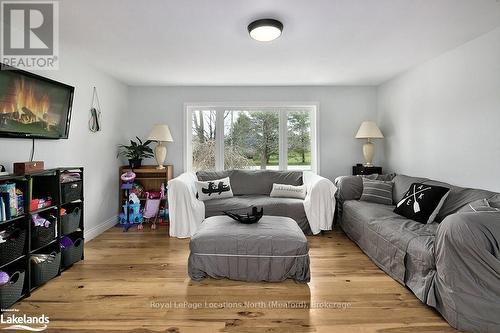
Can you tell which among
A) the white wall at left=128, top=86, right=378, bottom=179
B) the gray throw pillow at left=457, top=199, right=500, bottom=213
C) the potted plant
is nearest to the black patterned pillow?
the gray throw pillow at left=457, top=199, right=500, bottom=213

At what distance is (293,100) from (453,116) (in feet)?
7.76

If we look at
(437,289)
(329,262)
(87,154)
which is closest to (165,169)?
(87,154)

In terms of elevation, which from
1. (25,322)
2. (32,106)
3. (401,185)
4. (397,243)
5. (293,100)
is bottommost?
(25,322)

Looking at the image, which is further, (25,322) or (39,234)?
(39,234)

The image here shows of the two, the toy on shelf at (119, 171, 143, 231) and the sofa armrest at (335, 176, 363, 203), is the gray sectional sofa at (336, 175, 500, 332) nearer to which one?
the sofa armrest at (335, 176, 363, 203)

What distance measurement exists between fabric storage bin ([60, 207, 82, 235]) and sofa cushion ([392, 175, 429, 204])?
3777mm

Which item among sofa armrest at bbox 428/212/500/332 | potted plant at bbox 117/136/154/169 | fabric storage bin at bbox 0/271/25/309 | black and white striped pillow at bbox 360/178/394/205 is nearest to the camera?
sofa armrest at bbox 428/212/500/332

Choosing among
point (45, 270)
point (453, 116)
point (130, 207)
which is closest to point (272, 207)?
point (130, 207)

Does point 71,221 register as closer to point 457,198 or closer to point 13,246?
point 13,246

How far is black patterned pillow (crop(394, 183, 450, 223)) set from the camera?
260 cm

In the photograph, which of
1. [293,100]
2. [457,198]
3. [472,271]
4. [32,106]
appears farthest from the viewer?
[293,100]

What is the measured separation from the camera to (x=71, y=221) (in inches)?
109

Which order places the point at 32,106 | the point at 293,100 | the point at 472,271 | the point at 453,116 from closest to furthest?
the point at 472,271
the point at 32,106
the point at 453,116
the point at 293,100

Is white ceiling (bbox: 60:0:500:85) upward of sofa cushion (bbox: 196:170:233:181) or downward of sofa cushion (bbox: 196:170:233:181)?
upward
